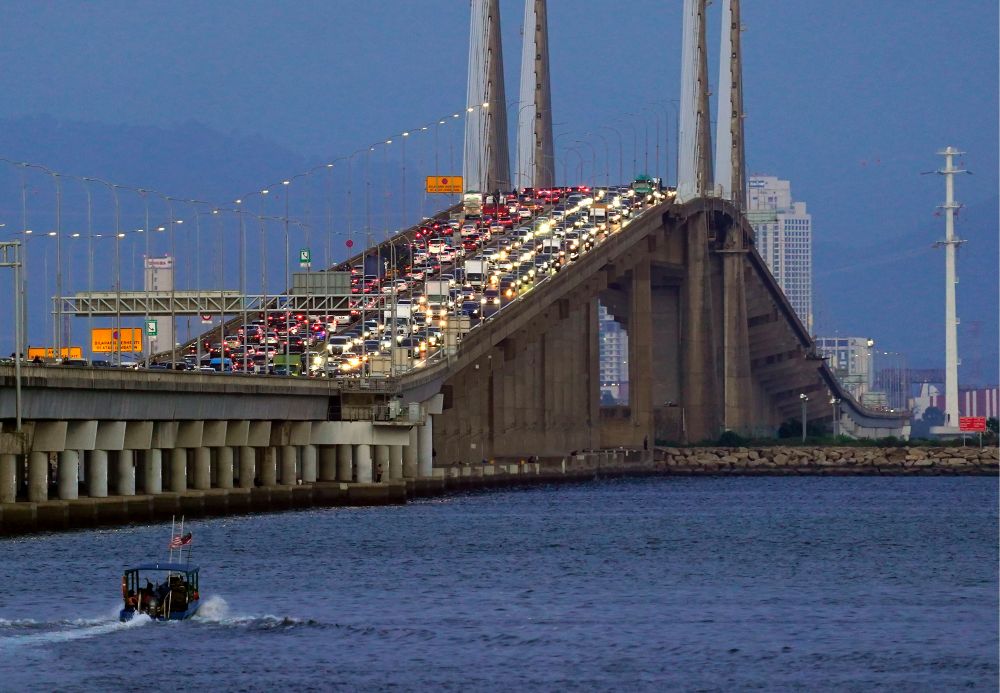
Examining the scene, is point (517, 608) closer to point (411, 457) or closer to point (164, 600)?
point (164, 600)

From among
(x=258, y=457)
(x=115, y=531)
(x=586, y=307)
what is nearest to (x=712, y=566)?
(x=115, y=531)

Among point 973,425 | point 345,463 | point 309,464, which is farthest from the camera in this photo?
point 973,425

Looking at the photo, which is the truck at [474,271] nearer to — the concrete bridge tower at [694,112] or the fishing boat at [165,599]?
the concrete bridge tower at [694,112]

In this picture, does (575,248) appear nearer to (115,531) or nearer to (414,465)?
(414,465)

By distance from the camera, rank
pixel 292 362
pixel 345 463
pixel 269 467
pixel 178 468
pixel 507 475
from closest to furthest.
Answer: pixel 178 468 < pixel 269 467 < pixel 345 463 < pixel 292 362 < pixel 507 475

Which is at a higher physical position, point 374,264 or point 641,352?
point 374,264

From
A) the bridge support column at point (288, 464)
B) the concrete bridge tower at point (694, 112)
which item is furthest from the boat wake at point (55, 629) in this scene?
the concrete bridge tower at point (694, 112)

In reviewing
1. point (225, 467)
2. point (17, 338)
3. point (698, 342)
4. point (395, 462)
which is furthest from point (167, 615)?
point (698, 342)
